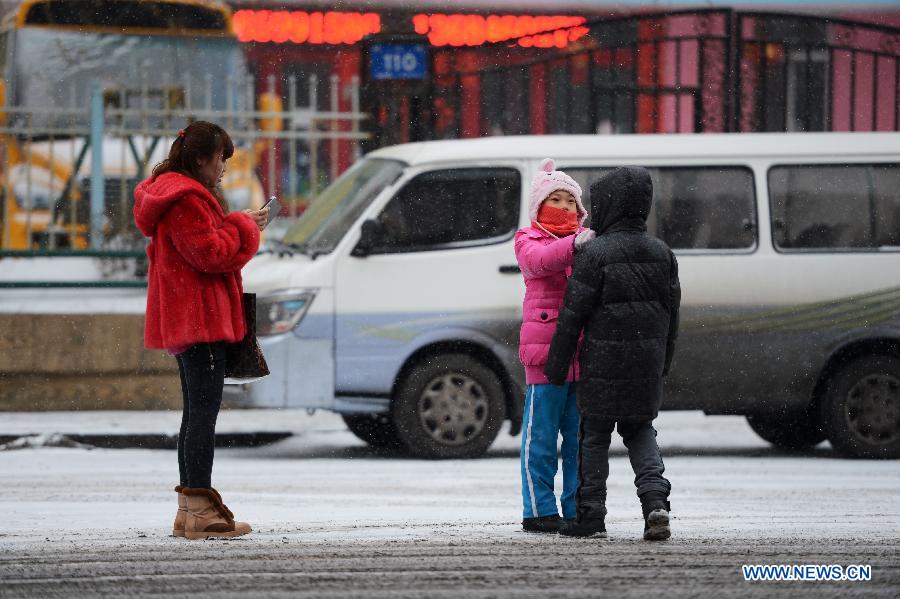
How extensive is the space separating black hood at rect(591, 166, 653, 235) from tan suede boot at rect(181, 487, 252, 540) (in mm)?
1859

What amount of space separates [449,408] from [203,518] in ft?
13.3

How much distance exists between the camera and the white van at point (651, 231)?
10.8 m

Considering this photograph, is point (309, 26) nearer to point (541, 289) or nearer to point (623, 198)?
point (541, 289)

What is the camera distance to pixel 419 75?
14.9 m

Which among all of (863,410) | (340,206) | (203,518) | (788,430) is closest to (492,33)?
(340,206)

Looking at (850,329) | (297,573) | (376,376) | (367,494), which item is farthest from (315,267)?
(297,573)

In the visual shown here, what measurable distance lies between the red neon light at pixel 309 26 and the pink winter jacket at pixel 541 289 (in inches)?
446

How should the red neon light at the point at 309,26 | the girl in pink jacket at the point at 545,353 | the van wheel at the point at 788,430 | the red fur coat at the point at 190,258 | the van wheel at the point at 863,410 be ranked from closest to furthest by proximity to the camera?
the red fur coat at the point at 190,258
the girl in pink jacket at the point at 545,353
the van wheel at the point at 863,410
the van wheel at the point at 788,430
the red neon light at the point at 309,26

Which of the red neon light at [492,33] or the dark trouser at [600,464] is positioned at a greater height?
the red neon light at [492,33]

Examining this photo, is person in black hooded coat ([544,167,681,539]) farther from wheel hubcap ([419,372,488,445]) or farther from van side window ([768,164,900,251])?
Result: van side window ([768,164,900,251])

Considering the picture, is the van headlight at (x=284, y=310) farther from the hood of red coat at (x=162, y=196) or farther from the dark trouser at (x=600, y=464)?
the dark trouser at (x=600, y=464)

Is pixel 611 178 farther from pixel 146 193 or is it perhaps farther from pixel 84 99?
pixel 84 99

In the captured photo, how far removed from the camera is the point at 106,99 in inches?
556

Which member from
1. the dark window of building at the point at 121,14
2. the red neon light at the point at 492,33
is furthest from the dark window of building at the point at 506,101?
the dark window of building at the point at 121,14
